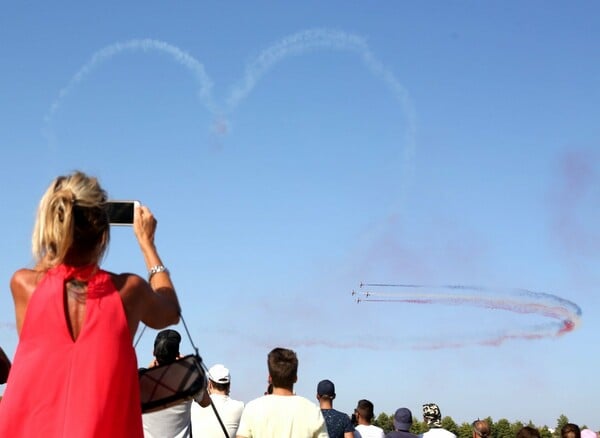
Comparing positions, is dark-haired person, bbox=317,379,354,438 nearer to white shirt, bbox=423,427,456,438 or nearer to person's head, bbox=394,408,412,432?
person's head, bbox=394,408,412,432

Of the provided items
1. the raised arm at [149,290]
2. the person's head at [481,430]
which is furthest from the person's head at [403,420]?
the raised arm at [149,290]

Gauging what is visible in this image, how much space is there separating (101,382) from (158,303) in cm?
45

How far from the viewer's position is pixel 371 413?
38.8ft

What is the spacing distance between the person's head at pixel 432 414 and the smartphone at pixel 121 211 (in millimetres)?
8699

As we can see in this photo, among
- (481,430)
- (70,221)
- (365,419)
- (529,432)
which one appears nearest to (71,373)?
(70,221)

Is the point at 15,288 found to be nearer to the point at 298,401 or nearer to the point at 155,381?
the point at 155,381

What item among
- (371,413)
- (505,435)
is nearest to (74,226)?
(371,413)

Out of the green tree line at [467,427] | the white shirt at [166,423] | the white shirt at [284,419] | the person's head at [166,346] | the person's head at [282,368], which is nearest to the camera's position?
the white shirt at [284,419]

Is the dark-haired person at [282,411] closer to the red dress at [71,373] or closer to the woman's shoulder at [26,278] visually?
the red dress at [71,373]

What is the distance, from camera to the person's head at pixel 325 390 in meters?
10.1

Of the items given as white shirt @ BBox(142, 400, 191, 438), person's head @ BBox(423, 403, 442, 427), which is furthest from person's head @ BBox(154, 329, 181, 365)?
person's head @ BBox(423, 403, 442, 427)

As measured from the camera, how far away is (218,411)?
892cm

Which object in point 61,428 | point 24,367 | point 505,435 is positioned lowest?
point 61,428

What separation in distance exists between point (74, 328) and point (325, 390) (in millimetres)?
6815
